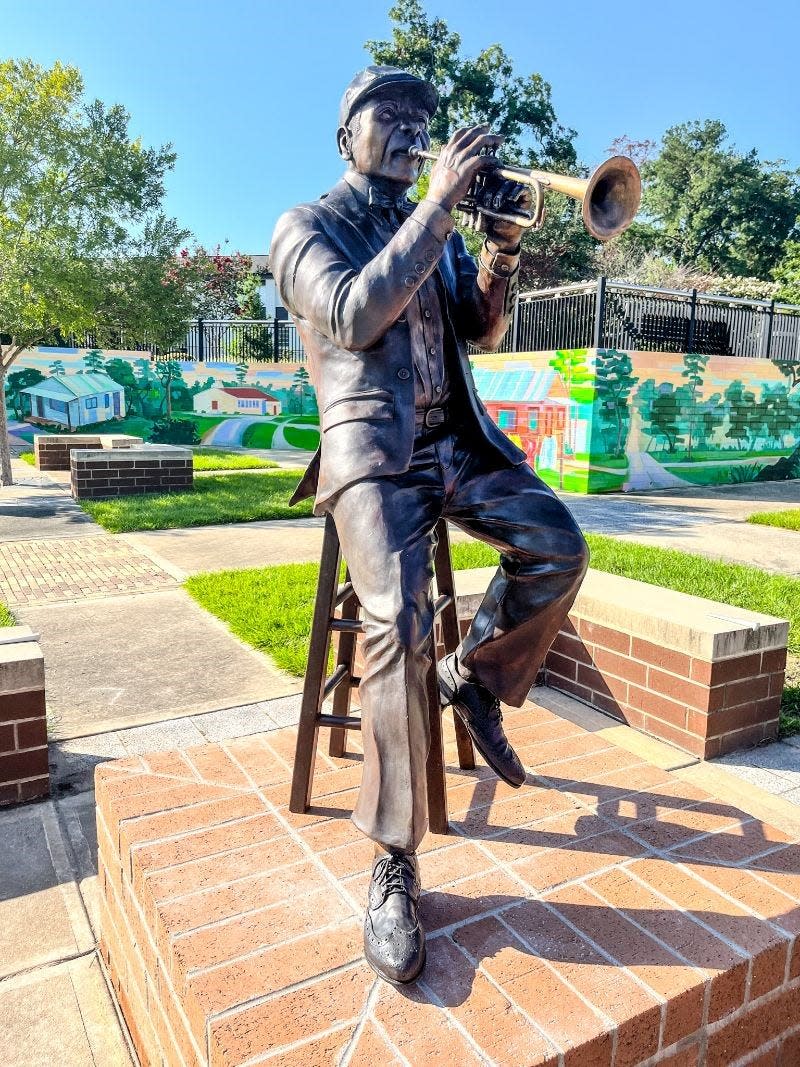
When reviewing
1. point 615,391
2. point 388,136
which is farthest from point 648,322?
point 388,136

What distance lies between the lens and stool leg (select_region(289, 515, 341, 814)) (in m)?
2.25

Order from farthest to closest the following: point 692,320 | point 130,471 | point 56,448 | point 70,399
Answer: point 70,399 → point 56,448 → point 692,320 → point 130,471

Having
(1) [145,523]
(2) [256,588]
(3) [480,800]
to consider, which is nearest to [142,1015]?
(3) [480,800]

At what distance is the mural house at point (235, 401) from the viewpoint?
1925 centimetres

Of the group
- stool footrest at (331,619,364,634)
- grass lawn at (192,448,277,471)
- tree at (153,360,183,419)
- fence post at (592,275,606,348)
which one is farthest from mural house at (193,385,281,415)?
stool footrest at (331,619,364,634)

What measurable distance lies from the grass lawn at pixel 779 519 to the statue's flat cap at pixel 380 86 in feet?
27.9

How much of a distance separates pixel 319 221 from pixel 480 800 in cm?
173

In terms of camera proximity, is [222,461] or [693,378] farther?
[222,461]

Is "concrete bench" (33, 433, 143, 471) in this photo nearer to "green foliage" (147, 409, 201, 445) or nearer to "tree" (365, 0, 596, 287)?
"green foliage" (147, 409, 201, 445)

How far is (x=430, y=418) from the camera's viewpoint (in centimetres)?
221

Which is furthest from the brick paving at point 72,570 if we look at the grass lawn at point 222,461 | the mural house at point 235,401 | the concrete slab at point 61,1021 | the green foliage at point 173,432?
the mural house at point 235,401

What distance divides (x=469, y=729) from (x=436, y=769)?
286mm

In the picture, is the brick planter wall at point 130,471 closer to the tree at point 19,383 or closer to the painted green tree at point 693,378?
the tree at point 19,383

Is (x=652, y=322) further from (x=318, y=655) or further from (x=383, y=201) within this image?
(x=318, y=655)
